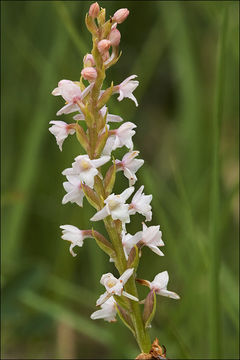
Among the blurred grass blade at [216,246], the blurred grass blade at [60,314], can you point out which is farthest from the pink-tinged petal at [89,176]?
the blurred grass blade at [60,314]

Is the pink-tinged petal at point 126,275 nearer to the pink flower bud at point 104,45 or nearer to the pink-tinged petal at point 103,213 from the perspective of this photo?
the pink-tinged petal at point 103,213

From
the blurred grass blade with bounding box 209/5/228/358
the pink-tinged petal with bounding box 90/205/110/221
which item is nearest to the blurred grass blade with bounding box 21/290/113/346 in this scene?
the blurred grass blade with bounding box 209/5/228/358

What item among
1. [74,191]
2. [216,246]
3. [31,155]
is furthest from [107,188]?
[31,155]

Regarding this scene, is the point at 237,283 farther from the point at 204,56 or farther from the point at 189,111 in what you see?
the point at 204,56

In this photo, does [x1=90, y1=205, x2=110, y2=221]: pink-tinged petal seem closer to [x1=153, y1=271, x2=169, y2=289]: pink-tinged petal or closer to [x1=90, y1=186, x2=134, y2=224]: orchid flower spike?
[x1=90, y1=186, x2=134, y2=224]: orchid flower spike

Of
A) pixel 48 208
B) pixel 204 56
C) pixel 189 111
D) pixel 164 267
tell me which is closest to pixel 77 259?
pixel 48 208

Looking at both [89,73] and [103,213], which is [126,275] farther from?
[89,73]
